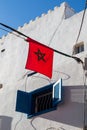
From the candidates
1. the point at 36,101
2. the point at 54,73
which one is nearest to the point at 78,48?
the point at 54,73

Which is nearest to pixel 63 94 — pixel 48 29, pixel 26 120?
pixel 26 120

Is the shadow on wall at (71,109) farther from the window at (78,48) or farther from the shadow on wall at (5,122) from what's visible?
the shadow on wall at (5,122)

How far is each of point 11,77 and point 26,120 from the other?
337 cm

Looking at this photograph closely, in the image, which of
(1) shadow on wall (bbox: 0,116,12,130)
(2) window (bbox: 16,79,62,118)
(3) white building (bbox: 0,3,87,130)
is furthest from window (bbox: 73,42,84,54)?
(1) shadow on wall (bbox: 0,116,12,130)

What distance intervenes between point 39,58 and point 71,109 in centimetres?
176

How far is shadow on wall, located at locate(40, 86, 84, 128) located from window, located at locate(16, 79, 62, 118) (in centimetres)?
42

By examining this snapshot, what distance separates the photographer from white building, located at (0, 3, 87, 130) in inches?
376

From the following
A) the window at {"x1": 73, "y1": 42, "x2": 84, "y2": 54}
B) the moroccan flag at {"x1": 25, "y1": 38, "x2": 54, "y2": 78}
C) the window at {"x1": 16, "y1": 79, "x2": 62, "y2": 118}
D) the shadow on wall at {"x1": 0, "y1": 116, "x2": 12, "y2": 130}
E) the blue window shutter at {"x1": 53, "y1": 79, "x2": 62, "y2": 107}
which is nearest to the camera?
the moroccan flag at {"x1": 25, "y1": 38, "x2": 54, "y2": 78}

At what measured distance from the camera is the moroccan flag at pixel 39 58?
9477mm

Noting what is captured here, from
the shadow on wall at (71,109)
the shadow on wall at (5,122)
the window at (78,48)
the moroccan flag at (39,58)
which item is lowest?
the shadow on wall at (5,122)

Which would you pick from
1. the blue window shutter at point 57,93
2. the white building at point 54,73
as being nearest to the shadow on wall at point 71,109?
the white building at point 54,73

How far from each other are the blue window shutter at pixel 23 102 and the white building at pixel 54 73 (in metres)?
0.36

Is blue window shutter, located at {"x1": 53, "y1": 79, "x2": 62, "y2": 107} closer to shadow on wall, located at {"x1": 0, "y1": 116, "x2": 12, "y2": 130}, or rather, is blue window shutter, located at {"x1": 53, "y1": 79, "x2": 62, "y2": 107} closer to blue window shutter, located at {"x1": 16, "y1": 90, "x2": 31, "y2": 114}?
blue window shutter, located at {"x1": 16, "y1": 90, "x2": 31, "y2": 114}

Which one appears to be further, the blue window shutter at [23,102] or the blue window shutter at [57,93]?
the blue window shutter at [23,102]
